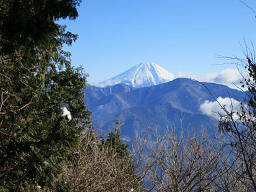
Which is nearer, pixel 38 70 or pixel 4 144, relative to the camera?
pixel 4 144

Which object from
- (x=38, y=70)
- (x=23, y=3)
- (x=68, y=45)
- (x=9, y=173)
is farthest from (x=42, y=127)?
(x=68, y=45)

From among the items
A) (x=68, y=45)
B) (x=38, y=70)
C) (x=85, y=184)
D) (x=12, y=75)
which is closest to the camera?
(x=12, y=75)

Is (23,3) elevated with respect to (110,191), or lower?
elevated

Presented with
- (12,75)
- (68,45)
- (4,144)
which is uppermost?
(68,45)

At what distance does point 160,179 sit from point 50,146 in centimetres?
291

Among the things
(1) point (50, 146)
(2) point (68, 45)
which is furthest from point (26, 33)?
(2) point (68, 45)

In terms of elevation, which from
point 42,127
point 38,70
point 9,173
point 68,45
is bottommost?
point 9,173

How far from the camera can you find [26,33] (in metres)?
6.69

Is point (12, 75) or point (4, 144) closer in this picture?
point (4, 144)

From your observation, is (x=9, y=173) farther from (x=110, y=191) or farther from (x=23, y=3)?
(x=110, y=191)

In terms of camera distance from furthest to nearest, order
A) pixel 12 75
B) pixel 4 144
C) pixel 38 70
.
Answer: pixel 38 70 → pixel 12 75 → pixel 4 144

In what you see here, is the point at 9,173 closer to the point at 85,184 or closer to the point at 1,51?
the point at 1,51

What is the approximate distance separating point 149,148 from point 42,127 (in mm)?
3435

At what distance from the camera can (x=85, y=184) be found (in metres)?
9.70
